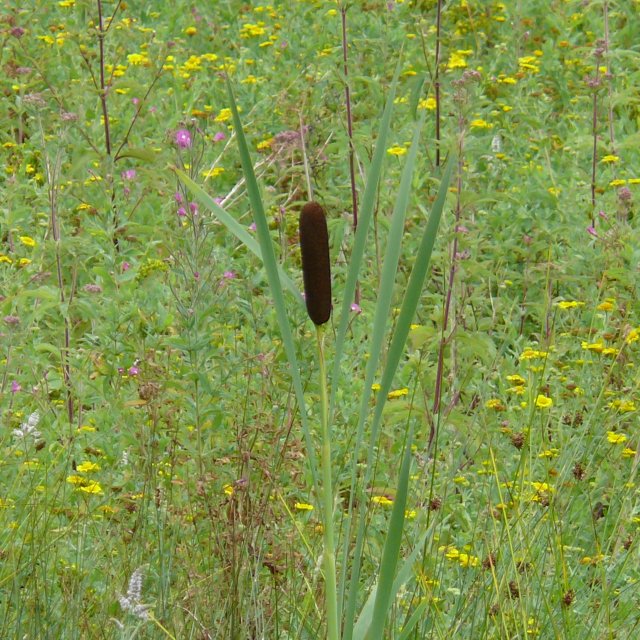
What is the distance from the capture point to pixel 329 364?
12.6 feet

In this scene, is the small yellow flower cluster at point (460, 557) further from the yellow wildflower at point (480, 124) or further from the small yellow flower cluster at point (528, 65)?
the small yellow flower cluster at point (528, 65)

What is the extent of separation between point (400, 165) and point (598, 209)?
88 cm

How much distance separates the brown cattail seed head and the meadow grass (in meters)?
0.03

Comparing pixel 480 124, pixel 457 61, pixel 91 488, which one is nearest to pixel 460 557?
pixel 91 488

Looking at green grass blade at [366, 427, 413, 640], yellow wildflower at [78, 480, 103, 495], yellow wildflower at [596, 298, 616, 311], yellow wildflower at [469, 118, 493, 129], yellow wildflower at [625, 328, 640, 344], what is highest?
green grass blade at [366, 427, 413, 640]

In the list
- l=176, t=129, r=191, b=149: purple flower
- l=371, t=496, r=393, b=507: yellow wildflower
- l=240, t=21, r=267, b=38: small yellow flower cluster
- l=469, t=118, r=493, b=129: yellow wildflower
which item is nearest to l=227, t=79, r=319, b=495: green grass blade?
l=371, t=496, r=393, b=507: yellow wildflower

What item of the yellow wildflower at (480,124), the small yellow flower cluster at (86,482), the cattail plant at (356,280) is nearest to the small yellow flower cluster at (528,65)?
the yellow wildflower at (480,124)

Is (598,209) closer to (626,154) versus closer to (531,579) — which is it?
(626,154)

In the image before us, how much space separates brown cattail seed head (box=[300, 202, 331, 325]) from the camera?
4.44 feet

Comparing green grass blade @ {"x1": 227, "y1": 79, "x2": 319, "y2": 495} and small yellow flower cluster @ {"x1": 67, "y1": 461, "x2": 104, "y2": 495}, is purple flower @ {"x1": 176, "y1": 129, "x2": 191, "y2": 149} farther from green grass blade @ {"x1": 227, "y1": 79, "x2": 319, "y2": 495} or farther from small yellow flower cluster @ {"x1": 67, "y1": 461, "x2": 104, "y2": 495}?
green grass blade @ {"x1": 227, "y1": 79, "x2": 319, "y2": 495}

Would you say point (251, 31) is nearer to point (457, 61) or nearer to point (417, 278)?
point (457, 61)

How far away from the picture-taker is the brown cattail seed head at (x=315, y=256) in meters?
1.35

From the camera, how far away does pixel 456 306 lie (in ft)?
12.4

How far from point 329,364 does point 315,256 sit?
249cm
